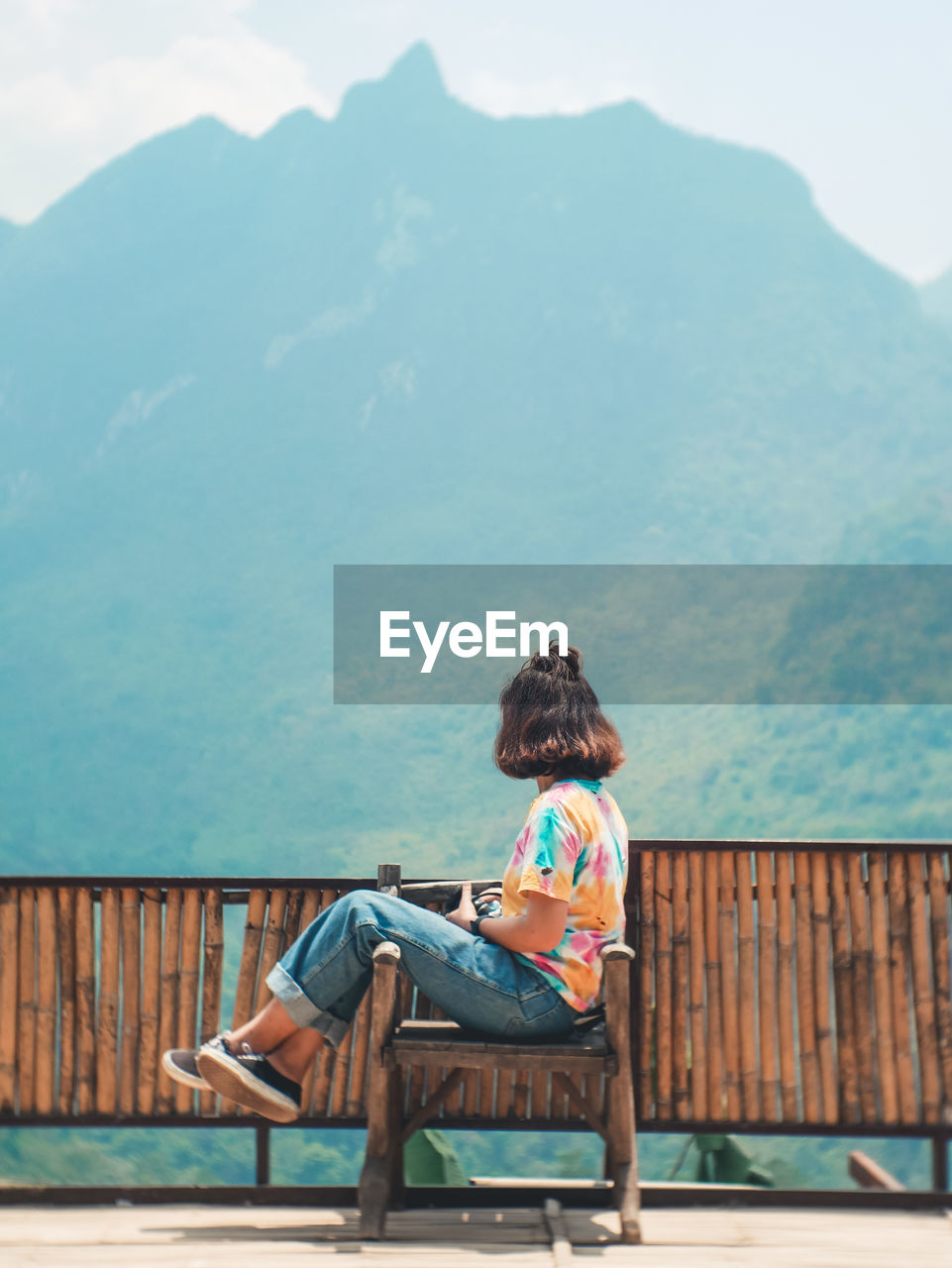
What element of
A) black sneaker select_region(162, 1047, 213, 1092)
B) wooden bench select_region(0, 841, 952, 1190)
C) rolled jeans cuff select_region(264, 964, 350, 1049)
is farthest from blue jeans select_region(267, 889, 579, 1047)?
wooden bench select_region(0, 841, 952, 1190)

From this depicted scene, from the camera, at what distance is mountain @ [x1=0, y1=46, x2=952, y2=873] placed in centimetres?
4047

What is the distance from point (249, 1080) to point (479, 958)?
540 mm

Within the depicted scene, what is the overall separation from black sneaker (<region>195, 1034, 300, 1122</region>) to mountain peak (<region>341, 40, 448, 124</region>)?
6544cm

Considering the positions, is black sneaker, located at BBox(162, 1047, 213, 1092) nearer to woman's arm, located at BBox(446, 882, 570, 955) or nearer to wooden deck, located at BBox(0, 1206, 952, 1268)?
wooden deck, located at BBox(0, 1206, 952, 1268)

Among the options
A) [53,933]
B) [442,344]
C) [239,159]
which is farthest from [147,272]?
[53,933]

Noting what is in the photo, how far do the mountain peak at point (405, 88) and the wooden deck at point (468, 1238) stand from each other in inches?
2573

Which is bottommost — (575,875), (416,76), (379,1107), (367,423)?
(379,1107)

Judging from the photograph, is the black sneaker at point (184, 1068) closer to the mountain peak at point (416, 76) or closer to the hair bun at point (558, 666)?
the hair bun at point (558, 666)

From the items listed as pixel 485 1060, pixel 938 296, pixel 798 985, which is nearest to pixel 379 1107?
pixel 485 1060

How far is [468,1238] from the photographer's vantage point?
263 cm

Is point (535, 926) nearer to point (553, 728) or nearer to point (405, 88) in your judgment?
point (553, 728)

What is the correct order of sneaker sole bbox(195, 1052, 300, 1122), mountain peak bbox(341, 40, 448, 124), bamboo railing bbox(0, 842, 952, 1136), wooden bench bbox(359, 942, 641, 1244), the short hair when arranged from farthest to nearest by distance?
mountain peak bbox(341, 40, 448, 124) < bamboo railing bbox(0, 842, 952, 1136) < the short hair < wooden bench bbox(359, 942, 641, 1244) < sneaker sole bbox(195, 1052, 300, 1122)

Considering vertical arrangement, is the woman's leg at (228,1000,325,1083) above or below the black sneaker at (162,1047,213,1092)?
above

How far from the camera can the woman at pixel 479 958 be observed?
251cm
